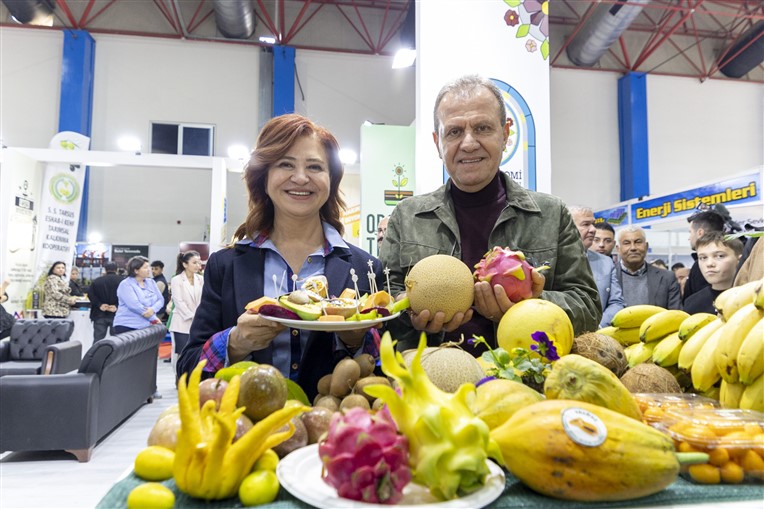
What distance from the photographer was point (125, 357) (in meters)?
5.17

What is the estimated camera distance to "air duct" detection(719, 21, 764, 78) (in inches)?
472

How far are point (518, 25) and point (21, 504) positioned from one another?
489 cm

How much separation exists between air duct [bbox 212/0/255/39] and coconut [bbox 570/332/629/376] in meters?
10.8

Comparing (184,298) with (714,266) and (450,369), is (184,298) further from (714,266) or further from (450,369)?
(450,369)

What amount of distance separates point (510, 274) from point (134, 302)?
597cm

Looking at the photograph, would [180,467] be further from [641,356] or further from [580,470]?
[641,356]

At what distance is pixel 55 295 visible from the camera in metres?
8.41

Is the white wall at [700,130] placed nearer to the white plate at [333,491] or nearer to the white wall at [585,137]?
the white wall at [585,137]

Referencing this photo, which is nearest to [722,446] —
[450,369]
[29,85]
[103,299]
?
[450,369]

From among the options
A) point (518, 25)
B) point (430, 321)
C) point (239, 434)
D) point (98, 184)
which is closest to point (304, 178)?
point (430, 321)

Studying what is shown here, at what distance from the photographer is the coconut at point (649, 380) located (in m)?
1.18

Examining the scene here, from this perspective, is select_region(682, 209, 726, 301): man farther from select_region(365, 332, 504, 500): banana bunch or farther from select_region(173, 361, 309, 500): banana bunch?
select_region(173, 361, 309, 500): banana bunch

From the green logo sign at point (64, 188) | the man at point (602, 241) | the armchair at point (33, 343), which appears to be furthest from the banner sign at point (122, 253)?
the man at point (602, 241)

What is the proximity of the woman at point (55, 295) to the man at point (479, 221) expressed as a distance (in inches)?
328
